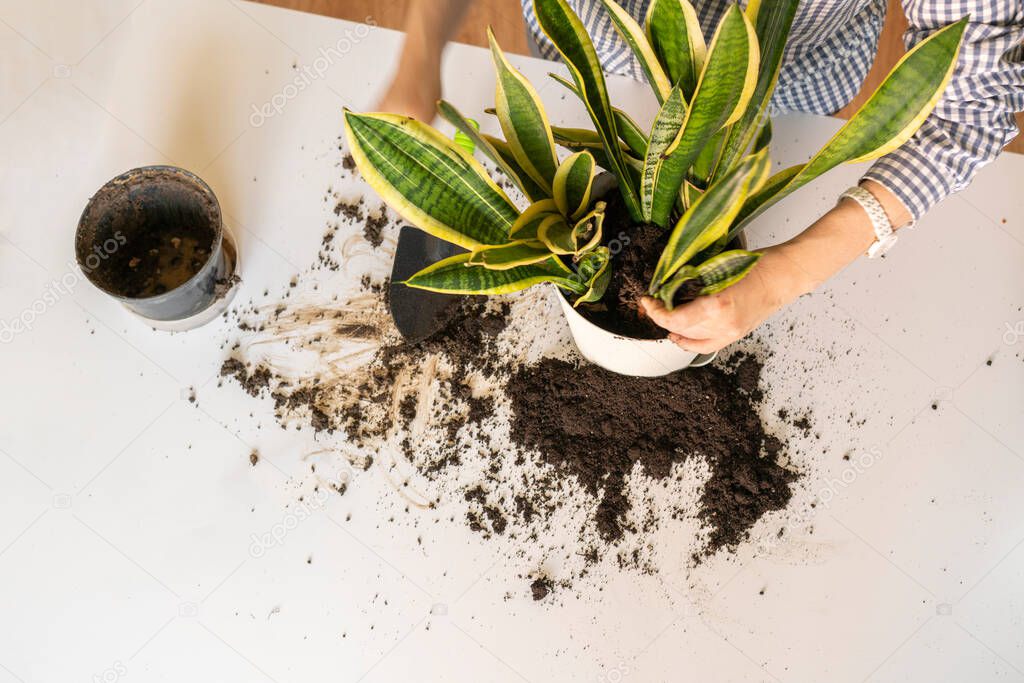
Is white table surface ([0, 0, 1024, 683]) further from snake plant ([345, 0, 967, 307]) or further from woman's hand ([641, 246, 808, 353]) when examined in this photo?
snake plant ([345, 0, 967, 307])

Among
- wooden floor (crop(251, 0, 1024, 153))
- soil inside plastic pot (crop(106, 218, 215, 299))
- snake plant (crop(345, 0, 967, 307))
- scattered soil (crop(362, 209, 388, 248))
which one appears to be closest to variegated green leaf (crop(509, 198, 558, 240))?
snake plant (crop(345, 0, 967, 307))

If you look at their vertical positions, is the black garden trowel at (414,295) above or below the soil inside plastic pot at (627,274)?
below

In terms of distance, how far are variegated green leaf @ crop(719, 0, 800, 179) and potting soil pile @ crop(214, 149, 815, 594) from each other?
0.46 m

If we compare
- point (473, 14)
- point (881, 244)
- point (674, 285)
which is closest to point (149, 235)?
point (674, 285)

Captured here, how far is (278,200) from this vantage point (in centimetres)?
125

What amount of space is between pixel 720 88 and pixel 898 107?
7.2 inches

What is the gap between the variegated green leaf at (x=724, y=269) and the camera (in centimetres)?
67

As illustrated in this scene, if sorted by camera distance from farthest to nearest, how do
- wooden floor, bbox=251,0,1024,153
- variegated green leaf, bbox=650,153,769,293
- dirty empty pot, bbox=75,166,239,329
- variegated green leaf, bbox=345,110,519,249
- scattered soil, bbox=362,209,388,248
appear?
wooden floor, bbox=251,0,1024,153 → scattered soil, bbox=362,209,388,248 → dirty empty pot, bbox=75,166,239,329 → variegated green leaf, bbox=345,110,519,249 → variegated green leaf, bbox=650,153,769,293

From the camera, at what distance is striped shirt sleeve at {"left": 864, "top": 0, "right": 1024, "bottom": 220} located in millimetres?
831

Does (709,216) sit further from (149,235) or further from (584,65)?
(149,235)

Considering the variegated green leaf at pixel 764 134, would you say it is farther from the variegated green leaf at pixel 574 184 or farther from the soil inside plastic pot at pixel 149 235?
the soil inside plastic pot at pixel 149 235

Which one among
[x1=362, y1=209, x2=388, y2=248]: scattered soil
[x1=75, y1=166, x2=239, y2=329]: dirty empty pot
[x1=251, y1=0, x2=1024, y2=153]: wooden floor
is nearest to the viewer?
[x1=75, y1=166, x2=239, y2=329]: dirty empty pot

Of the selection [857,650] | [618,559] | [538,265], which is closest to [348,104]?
[538,265]

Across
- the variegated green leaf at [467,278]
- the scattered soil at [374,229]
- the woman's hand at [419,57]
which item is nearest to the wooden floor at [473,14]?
the scattered soil at [374,229]
